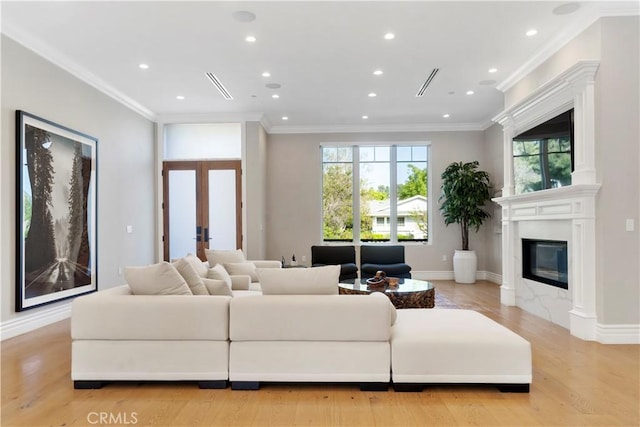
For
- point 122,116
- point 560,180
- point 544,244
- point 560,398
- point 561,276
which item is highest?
point 122,116

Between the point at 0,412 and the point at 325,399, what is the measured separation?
1.96 meters

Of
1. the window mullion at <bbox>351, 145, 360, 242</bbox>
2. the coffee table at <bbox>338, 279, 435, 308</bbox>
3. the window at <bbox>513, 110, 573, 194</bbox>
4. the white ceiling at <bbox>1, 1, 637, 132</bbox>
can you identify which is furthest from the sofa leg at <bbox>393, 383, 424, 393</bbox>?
the window mullion at <bbox>351, 145, 360, 242</bbox>

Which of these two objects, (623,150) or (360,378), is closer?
(360,378)

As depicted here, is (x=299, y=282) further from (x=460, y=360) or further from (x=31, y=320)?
(x=31, y=320)

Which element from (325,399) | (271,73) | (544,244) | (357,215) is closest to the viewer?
(325,399)

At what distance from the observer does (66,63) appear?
4.79m

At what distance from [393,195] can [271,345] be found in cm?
615

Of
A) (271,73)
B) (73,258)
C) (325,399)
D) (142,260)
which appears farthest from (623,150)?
(142,260)

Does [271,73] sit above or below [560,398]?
above

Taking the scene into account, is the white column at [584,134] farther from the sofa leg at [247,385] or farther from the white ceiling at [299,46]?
the sofa leg at [247,385]

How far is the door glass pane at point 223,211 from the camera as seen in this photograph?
735 centimetres

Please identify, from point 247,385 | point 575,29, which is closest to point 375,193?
point 575,29

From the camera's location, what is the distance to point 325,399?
2.53 m

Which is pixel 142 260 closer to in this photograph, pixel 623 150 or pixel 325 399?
pixel 325 399
